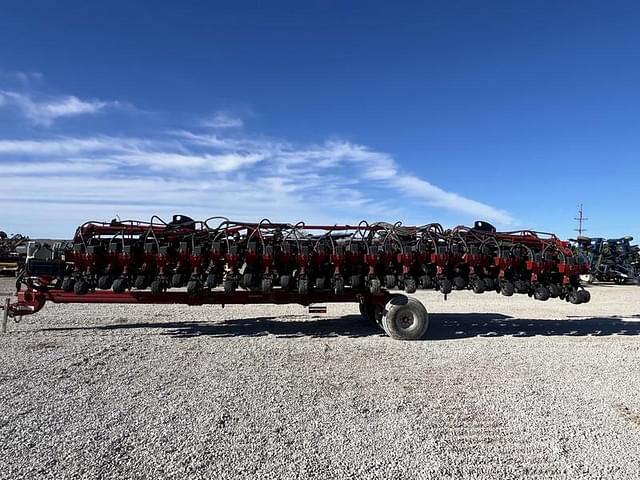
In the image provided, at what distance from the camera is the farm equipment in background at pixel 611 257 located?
87.7ft

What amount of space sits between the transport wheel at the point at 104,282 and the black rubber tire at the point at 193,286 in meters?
1.50

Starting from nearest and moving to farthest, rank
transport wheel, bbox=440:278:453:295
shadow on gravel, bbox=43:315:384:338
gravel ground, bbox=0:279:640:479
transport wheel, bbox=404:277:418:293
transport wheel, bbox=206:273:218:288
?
gravel ground, bbox=0:279:640:479 < transport wheel, bbox=206:273:218:288 < transport wheel, bbox=404:277:418:293 < transport wheel, bbox=440:278:453:295 < shadow on gravel, bbox=43:315:384:338

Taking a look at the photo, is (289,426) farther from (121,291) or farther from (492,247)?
(492,247)

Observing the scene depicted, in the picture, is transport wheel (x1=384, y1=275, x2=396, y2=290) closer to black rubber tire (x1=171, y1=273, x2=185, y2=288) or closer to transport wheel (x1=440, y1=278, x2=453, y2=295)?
transport wheel (x1=440, y1=278, x2=453, y2=295)

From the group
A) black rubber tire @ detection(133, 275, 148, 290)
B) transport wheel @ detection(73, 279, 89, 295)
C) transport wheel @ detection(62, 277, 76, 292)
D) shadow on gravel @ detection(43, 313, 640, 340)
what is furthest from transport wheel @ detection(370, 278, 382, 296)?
transport wheel @ detection(62, 277, 76, 292)

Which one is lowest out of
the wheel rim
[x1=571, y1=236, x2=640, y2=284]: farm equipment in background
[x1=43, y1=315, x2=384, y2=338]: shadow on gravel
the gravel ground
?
the gravel ground

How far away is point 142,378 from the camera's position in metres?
6.54

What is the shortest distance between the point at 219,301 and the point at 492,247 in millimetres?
5797

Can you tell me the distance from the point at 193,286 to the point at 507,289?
20.6 feet

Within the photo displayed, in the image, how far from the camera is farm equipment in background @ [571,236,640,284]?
26734 mm

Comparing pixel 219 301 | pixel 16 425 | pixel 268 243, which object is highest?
pixel 268 243

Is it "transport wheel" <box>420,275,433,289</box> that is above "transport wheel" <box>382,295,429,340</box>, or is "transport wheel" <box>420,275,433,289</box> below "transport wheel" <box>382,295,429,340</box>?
Result: above

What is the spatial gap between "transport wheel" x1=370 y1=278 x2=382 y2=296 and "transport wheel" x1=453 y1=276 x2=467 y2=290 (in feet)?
5.23

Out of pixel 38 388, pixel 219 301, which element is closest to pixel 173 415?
pixel 38 388
